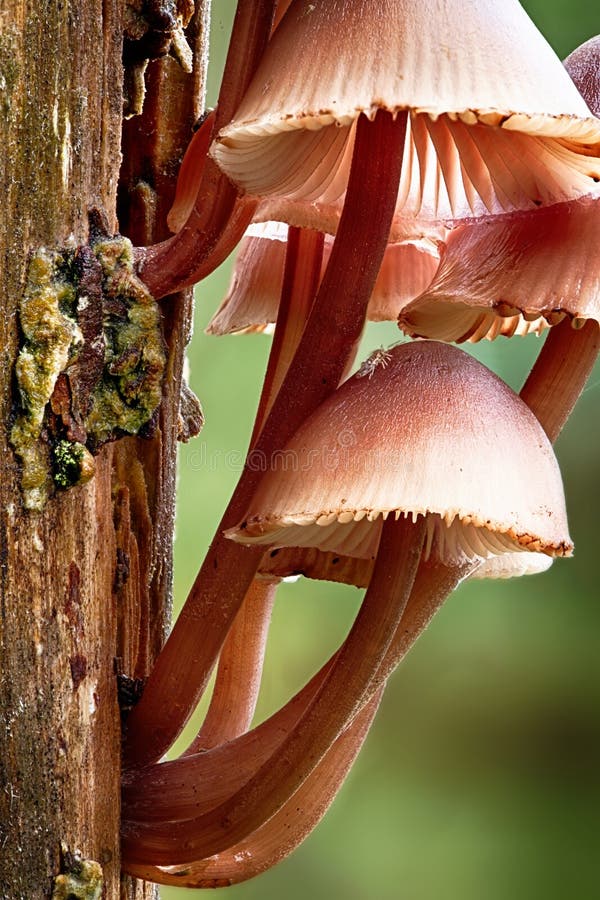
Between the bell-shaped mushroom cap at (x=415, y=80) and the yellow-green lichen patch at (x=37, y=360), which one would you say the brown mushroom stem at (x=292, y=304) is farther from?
the yellow-green lichen patch at (x=37, y=360)

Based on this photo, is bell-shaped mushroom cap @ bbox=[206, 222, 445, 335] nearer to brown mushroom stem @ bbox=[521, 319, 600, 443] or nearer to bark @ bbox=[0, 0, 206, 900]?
brown mushroom stem @ bbox=[521, 319, 600, 443]

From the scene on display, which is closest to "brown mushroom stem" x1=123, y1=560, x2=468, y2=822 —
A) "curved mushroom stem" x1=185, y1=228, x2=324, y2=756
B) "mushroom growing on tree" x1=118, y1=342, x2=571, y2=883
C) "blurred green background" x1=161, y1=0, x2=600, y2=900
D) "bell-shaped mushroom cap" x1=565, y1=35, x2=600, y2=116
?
"mushroom growing on tree" x1=118, y1=342, x2=571, y2=883

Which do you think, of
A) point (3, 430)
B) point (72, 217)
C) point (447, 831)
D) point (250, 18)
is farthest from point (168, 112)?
point (447, 831)

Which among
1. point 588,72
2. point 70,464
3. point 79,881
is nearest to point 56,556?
point 70,464

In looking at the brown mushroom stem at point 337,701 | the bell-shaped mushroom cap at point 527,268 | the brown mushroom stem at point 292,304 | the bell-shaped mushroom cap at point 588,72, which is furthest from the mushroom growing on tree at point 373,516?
the bell-shaped mushroom cap at point 588,72

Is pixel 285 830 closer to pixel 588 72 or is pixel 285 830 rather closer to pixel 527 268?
pixel 527 268

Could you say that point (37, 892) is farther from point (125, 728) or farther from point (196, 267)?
point (196, 267)
